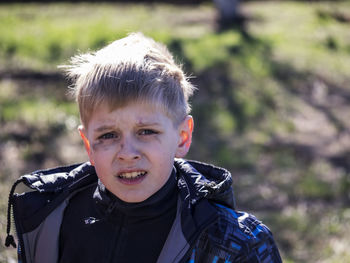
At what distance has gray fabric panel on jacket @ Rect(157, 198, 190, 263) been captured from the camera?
83.3 inches

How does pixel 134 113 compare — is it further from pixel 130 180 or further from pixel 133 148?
pixel 130 180

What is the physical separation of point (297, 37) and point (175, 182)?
24.7ft

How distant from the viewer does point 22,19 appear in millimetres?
10609

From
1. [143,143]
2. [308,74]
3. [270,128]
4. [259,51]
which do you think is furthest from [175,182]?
[259,51]

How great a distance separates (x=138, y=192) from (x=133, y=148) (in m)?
0.18

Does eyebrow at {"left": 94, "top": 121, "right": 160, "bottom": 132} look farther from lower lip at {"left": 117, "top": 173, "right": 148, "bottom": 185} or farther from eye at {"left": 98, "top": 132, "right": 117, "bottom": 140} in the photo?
lower lip at {"left": 117, "top": 173, "right": 148, "bottom": 185}

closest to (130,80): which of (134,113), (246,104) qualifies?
(134,113)

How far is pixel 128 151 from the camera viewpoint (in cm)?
218

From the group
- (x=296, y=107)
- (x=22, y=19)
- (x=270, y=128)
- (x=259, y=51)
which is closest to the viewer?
(x=270, y=128)

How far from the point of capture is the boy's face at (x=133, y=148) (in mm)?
2205

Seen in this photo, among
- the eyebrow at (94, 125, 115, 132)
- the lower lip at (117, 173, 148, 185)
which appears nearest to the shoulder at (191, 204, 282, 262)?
the lower lip at (117, 173, 148, 185)

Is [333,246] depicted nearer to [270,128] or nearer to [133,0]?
[270,128]

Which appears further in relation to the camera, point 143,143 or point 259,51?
point 259,51

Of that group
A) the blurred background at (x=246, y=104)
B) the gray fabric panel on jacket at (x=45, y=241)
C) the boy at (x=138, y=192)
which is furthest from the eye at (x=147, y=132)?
the blurred background at (x=246, y=104)
